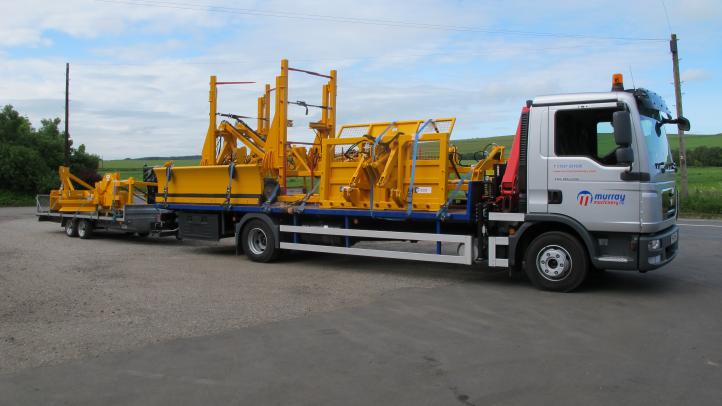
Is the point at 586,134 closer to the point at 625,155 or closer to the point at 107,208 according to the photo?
the point at 625,155

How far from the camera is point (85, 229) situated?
54.0ft

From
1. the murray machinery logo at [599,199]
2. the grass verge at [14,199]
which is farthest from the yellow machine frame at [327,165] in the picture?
the grass verge at [14,199]

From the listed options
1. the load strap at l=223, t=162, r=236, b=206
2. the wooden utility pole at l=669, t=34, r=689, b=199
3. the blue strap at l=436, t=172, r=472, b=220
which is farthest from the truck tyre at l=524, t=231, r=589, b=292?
the wooden utility pole at l=669, t=34, r=689, b=199

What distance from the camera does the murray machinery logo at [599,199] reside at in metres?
7.91

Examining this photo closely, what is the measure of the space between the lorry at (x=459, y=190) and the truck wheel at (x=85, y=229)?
402 centimetres

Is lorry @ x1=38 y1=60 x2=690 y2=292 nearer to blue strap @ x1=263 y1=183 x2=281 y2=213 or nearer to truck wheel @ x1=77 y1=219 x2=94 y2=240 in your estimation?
blue strap @ x1=263 y1=183 x2=281 y2=213

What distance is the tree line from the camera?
129ft

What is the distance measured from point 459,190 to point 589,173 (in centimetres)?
205

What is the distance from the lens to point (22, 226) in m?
20.5

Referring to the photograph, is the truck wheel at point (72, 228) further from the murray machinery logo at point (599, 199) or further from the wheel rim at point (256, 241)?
the murray machinery logo at point (599, 199)

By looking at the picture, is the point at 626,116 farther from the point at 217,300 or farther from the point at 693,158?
the point at 693,158

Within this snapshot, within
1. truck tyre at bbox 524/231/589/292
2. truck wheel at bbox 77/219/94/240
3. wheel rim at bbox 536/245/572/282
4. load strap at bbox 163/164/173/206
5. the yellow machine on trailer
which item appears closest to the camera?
truck tyre at bbox 524/231/589/292

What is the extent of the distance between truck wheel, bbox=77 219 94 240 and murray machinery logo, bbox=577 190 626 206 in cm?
1308

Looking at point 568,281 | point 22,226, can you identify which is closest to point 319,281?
point 568,281
